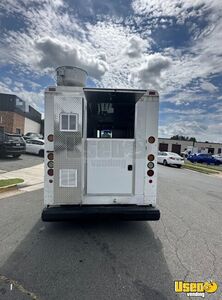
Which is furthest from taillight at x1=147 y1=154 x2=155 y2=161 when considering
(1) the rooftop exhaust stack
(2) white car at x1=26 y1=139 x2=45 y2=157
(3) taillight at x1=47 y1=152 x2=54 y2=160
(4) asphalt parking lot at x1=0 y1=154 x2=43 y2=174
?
(2) white car at x1=26 y1=139 x2=45 y2=157

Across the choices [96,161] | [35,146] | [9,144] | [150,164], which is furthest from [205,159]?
[96,161]

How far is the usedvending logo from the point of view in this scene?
7.69 ft

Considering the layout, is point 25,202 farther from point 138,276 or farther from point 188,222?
point 188,222

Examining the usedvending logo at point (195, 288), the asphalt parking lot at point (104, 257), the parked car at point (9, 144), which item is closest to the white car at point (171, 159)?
the parked car at point (9, 144)

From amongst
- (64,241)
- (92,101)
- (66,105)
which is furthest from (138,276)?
(92,101)

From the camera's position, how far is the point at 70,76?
4.06m

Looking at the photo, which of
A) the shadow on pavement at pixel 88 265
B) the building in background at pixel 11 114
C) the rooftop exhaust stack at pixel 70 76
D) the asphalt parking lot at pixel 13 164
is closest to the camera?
the shadow on pavement at pixel 88 265

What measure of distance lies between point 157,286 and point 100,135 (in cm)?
378

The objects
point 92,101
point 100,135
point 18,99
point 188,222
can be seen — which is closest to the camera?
point 92,101

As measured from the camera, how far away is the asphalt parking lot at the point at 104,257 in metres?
2.32

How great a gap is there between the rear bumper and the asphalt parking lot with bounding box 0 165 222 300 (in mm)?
405

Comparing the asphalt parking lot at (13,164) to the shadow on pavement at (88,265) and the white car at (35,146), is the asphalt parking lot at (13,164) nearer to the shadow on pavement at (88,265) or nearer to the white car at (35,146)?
the white car at (35,146)

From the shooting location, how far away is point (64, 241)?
3385mm

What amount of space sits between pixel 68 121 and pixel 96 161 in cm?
96
